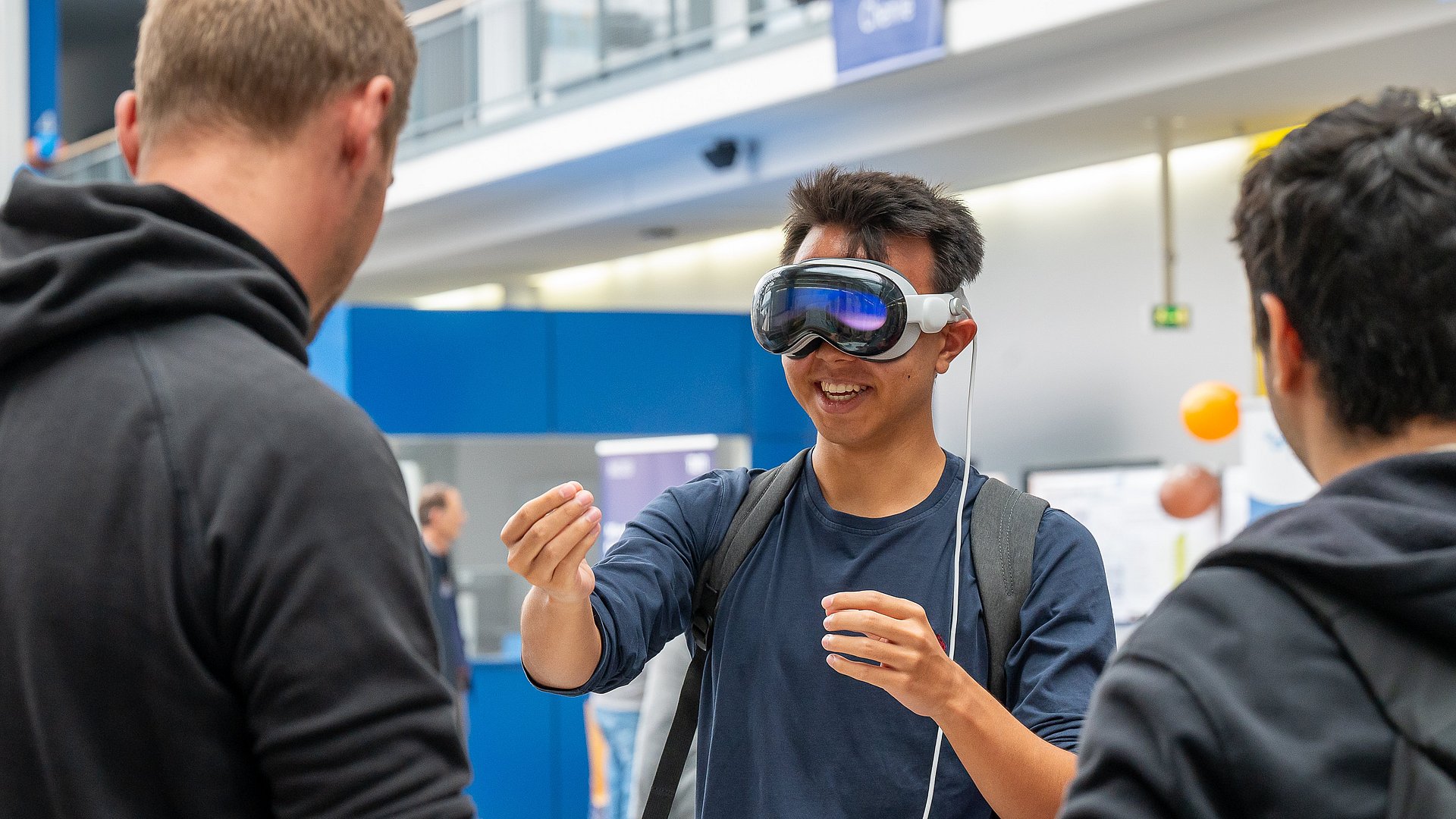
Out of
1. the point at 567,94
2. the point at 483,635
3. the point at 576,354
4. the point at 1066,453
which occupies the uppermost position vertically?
the point at 567,94

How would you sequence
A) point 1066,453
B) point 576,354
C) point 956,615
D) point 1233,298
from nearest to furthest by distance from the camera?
point 956,615, point 576,354, point 1233,298, point 1066,453

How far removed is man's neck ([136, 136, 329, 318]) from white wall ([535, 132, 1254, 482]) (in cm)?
911

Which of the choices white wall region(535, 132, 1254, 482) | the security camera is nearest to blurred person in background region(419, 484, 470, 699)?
the security camera

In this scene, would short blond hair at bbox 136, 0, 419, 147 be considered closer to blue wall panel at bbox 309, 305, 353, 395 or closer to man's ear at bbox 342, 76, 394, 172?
man's ear at bbox 342, 76, 394, 172

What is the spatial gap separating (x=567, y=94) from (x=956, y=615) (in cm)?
1083

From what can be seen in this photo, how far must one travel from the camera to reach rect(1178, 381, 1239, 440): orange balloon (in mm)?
6855

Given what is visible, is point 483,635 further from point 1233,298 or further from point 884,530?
point 884,530

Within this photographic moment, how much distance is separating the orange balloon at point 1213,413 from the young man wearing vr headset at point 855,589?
5022 mm

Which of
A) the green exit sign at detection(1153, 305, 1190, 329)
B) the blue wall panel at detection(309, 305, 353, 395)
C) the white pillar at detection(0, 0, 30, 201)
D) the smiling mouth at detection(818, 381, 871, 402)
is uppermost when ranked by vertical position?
the white pillar at detection(0, 0, 30, 201)

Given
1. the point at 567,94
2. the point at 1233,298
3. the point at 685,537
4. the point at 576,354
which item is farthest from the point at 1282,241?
the point at 567,94

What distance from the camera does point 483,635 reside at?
8656mm

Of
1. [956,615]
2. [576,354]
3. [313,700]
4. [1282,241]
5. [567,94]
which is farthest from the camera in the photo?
[567,94]

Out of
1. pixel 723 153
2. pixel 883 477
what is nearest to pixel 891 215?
pixel 883 477

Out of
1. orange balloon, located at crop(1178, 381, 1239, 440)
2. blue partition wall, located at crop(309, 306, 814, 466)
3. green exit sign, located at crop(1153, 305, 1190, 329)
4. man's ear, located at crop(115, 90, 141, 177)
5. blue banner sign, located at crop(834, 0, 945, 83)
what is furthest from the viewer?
green exit sign, located at crop(1153, 305, 1190, 329)
